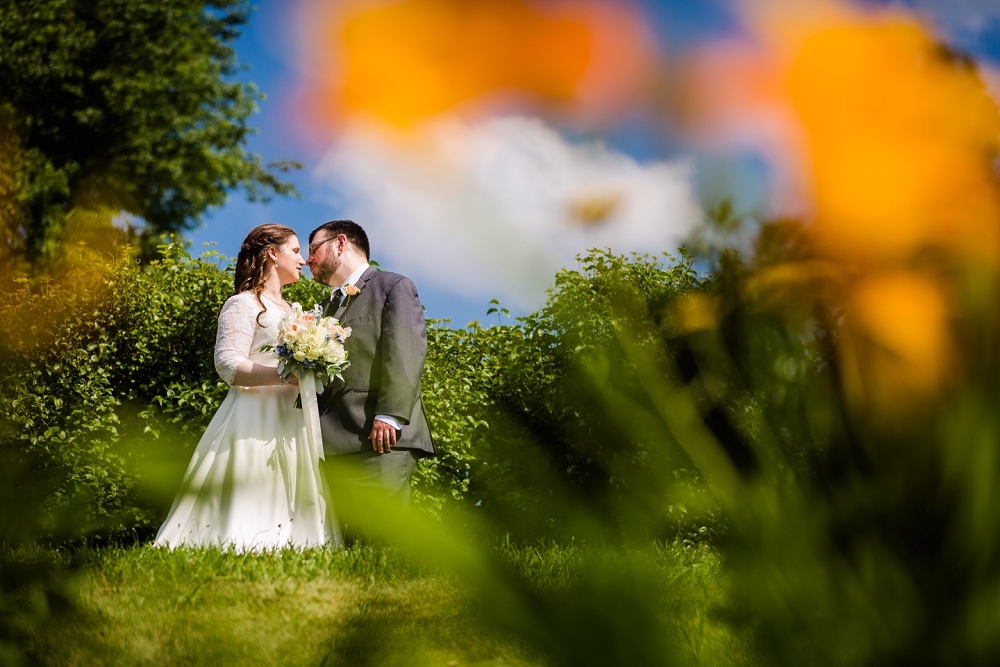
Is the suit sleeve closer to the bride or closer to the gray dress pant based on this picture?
the bride

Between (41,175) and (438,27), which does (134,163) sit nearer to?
(41,175)

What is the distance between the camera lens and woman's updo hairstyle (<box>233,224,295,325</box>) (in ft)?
13.3

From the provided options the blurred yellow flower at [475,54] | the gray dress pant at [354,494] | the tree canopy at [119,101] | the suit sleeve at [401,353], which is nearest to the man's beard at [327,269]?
the suit sleeve at [401,353]

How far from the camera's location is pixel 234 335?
3.73m

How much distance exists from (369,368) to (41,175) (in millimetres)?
13033

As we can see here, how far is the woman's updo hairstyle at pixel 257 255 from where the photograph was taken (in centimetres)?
405

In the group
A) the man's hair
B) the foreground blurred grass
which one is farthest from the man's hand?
the man's hair

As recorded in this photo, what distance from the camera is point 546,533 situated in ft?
1.84

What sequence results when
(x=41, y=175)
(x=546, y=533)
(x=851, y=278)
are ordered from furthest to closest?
(x=41, y=175)
(x=546, y=533)
(x=851, y=278)

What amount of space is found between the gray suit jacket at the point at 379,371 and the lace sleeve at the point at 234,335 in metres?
0.44

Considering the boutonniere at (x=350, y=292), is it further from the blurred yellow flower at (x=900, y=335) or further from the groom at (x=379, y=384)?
the blurred yellow flower at (x=900, y=335)

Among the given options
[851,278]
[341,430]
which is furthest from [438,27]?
[341,430]

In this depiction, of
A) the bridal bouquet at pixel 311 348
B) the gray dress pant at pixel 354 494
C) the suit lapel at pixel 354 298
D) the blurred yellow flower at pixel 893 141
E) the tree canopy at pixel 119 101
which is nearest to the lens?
the blurred yellow flower at pixel 893 141

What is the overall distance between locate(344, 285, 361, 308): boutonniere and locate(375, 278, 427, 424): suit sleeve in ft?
0.54
